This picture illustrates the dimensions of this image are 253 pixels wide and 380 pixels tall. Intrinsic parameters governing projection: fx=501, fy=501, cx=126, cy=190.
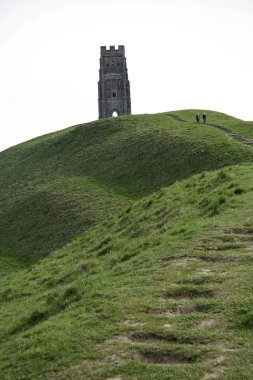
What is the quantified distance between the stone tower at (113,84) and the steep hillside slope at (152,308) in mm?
104509

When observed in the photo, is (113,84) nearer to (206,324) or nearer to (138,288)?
(138,288)

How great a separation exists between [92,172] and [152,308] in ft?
146

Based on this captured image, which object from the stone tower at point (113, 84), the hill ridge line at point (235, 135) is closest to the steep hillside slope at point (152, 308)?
the hill ridge line at point (235, 135)

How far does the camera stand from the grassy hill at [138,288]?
11125 mm

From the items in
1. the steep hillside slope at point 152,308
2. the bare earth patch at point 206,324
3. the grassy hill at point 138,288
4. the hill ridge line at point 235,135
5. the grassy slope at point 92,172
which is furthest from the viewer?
the hill ridge line at point 235,135

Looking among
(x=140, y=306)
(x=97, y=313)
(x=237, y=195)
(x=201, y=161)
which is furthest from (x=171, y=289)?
(x=201, y=161)

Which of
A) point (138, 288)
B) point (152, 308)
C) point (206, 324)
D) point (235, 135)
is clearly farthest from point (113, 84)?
point (206, 324)

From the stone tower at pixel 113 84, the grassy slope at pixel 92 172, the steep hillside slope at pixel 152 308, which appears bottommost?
the steep hillside slope at pixel 152 308

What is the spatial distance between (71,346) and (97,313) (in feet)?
6.08

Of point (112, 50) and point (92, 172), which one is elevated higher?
point (112, 50)

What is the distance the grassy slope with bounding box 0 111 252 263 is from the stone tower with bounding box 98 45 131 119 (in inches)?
2018

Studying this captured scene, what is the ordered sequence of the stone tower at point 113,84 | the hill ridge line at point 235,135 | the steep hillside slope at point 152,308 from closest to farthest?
the steep hillside slope at point 152,308, the hill ridge line at point 235,135, the stone tower at point 113,84

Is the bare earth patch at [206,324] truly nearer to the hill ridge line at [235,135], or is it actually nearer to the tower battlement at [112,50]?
the hill ridge line at [235,135]

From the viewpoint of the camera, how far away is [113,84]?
12950cm
